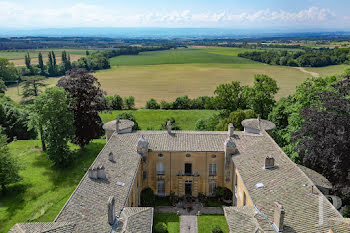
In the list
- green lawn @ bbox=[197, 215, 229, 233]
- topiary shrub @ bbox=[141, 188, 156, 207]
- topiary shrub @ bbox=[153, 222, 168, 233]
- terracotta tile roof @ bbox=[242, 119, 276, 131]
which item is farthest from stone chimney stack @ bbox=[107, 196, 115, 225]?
terracotta tile roof @ bbox=[242, 119, 276, 131]

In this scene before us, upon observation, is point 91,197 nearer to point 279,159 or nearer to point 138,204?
point 138,204

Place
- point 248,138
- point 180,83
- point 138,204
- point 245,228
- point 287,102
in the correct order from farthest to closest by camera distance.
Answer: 1. point 180,83
2. point 287,102
3. point 248,138
4. point 138,204
5. point 245,228

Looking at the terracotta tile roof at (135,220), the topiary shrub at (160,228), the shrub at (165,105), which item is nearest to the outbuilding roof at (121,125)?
the topiary shrub at (160,228)

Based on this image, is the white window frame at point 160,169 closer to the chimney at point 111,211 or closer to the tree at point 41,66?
the chimney at point 111,211

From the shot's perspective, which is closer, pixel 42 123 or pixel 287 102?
pixel 42 123

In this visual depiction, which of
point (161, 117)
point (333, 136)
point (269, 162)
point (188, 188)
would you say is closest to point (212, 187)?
point (188, 188)

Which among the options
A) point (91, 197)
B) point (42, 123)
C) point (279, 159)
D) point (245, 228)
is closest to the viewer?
point (245, 228)

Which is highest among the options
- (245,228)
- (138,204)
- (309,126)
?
(309,126)

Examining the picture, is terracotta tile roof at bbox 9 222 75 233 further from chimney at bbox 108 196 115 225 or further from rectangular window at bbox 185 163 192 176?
rectangular window at bbox 185 163 192 176

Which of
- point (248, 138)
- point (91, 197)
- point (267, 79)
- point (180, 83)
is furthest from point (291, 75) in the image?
point (91, 197)
